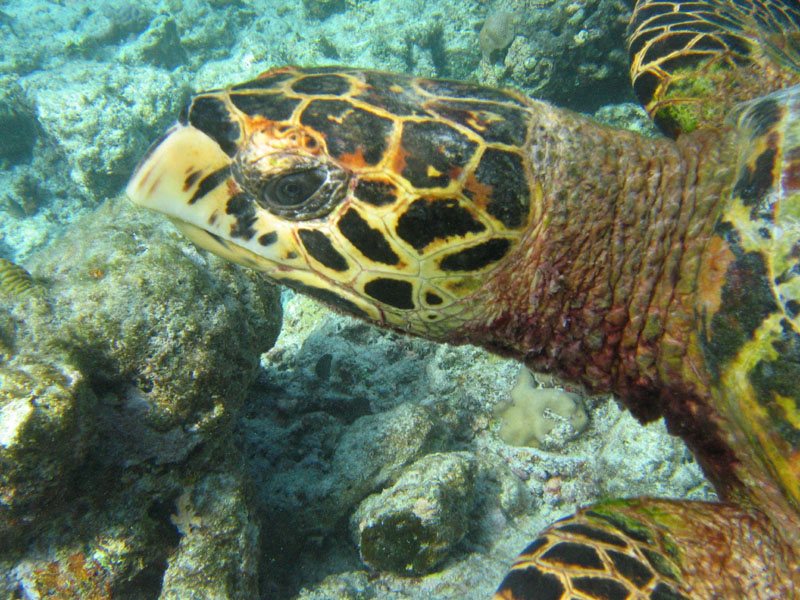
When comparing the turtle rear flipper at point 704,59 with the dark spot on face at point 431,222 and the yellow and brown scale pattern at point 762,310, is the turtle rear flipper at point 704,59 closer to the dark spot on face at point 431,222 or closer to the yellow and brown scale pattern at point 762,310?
the yellow and brown scale pattern at point 762,310

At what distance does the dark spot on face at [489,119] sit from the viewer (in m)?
1.23


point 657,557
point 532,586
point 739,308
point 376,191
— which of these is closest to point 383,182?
point 376,191

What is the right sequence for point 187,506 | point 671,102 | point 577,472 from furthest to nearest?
point 577,472 → point 671,102 → point 187,506

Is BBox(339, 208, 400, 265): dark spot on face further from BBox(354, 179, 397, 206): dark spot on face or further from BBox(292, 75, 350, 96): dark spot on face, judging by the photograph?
BBox(292, 75, 350, 96): dark spot on face

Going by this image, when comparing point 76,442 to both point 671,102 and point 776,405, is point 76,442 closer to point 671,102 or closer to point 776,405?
point 776,405

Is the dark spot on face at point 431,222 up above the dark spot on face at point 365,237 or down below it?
above

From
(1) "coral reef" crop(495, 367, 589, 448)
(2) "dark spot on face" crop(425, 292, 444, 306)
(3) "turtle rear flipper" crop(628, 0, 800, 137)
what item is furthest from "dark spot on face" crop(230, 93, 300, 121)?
(1) "coral reef" crop(495, 367, 589, 448)

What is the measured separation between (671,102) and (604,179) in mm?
1296

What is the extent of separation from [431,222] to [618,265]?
1.99ft

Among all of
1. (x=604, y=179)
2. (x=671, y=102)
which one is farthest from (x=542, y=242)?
(x=671, y=102)

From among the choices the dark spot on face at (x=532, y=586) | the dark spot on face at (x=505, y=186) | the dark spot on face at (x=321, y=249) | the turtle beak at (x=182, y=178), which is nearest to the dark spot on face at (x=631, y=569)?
the dark spot on face at (x=532, y=586)

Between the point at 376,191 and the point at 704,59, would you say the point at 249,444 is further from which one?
the point at 704,59

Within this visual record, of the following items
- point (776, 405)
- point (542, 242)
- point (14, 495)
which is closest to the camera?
point (776, 405)

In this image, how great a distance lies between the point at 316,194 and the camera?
116cm
